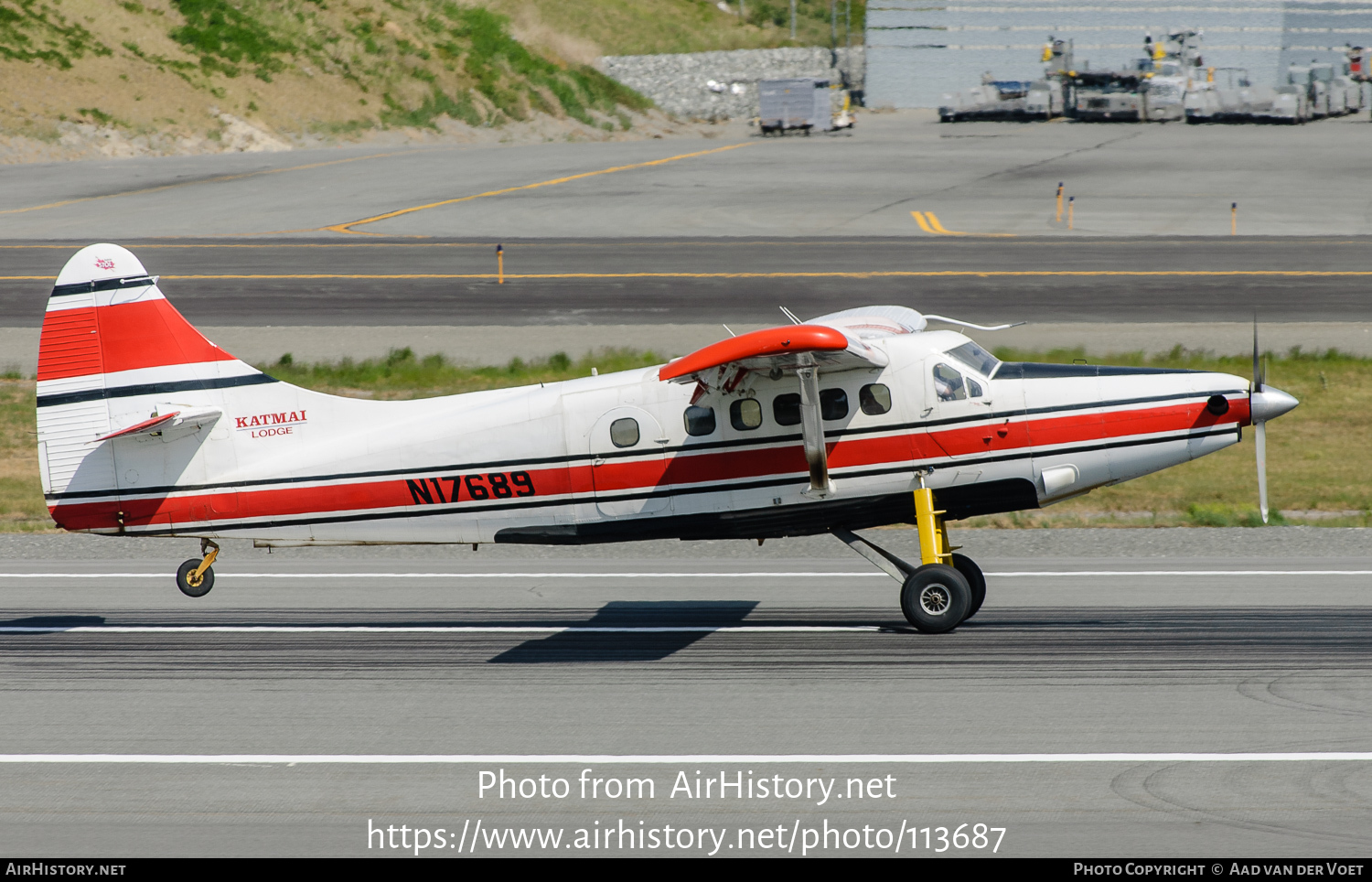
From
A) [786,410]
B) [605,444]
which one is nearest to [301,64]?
[605,444]

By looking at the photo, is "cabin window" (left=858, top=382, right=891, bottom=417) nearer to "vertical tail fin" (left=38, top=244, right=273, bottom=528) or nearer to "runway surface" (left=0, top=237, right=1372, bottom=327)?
"vertical tail fin" (left=38, top=244, right=273, bottom=528)

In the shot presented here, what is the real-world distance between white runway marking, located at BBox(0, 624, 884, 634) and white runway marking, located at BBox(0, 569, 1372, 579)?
244cm

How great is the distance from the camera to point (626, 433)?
1334 centimetres

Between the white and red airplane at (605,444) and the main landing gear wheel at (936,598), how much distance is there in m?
0.02

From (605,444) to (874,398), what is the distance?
8.75 ft

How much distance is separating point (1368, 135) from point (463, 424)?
7097 centimetres

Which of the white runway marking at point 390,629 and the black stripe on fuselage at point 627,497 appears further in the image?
the white runway marking at point 390,629

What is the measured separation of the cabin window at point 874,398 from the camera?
1314 centimetres

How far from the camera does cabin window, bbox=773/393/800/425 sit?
13109 mm

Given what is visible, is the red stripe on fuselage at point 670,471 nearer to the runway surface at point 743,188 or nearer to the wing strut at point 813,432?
the wing strut at point 813,432

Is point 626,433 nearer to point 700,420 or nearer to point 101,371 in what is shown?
point 700,420

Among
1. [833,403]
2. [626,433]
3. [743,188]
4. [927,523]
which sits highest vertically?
[743,188]

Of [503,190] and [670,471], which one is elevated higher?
[503,190]

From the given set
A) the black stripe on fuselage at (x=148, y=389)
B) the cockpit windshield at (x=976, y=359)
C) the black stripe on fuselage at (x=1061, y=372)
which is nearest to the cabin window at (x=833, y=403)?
the cockpit windshield at (x=976, y=359)
